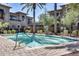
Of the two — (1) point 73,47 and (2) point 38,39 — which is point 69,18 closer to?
(1) point 73,47

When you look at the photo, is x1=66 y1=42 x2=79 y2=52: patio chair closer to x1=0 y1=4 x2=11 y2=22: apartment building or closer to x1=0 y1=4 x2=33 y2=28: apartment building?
x1=0 y1=4 x2=33 y2=28: apartment building

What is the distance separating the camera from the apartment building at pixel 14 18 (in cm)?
510

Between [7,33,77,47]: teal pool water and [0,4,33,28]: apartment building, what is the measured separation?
296 mm

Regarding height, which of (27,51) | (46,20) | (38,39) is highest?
(46,20)

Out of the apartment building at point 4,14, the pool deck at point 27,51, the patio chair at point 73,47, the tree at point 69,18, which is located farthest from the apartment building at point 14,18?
the patio chair at point 73,47

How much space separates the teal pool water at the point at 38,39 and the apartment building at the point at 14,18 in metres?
0.30

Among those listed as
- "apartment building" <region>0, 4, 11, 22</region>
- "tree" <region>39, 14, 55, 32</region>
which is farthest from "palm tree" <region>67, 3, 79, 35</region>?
"apartment building" <region>0, 4, 11, 22</region>

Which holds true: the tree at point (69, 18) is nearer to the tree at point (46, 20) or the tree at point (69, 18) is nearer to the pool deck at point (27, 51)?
the tree at point (46, 20)

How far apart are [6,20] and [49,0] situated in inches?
51.0

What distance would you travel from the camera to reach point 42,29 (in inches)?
202

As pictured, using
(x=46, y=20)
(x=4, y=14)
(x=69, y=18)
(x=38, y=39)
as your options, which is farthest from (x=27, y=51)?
(x=69, y=18)

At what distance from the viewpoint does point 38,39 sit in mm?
5125

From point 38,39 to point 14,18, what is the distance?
879 millimetres

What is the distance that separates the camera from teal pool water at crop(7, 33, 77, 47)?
509 cm
